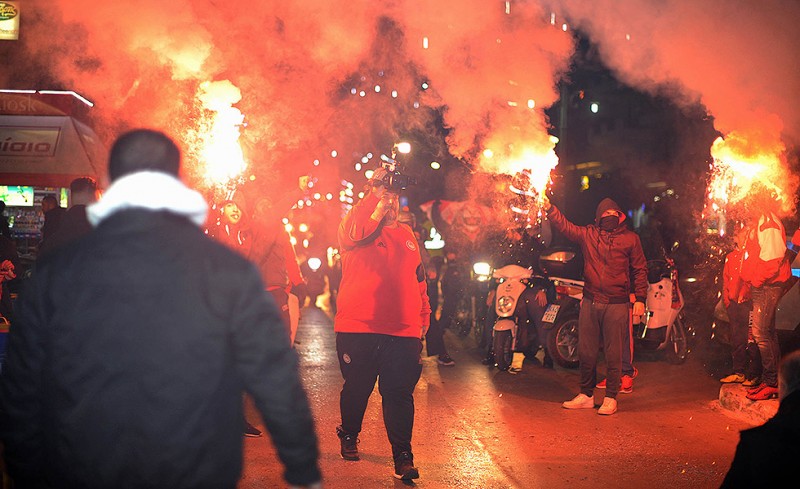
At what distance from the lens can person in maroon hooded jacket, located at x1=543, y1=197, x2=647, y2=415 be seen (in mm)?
7422

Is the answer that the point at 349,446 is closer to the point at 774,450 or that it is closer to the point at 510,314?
the point at 774,450

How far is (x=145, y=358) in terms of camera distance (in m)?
2.28

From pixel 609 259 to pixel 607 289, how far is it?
→ 0.94 feet

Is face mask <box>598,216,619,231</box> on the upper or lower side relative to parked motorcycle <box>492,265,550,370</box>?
upper

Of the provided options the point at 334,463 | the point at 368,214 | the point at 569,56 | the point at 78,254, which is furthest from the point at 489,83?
the point at 78,254

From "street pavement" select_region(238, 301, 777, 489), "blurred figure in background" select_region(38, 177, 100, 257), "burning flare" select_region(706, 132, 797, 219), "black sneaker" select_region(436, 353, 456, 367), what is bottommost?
"street pavement" select_region(238, 301, 777, 489)

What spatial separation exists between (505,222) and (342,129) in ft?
33.3

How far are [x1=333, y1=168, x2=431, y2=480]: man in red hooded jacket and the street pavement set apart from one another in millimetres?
387

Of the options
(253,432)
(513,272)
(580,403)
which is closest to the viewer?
(253,432)

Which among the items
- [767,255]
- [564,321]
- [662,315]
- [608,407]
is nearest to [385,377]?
[608,407]

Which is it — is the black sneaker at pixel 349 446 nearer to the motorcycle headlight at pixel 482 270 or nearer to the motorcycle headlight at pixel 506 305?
the motorcycle headlight at pixel 506 305

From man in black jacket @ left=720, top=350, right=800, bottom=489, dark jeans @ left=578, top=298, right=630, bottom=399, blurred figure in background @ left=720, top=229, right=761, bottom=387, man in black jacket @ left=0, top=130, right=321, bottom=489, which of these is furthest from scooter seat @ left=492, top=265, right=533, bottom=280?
man in black jacket @ left=0, top=130, right=321, bottom=489

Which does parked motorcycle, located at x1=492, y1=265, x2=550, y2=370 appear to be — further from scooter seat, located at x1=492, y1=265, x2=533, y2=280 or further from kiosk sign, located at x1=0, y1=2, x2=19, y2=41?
A: kiosk sign, located at x1=0, y1=2, x2=19, y2=41

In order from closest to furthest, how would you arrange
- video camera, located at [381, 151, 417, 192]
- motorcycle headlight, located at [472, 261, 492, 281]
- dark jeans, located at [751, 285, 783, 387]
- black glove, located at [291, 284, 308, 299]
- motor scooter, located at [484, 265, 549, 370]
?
video camera, located at [381, 151, 417, 192] → black glove, located at [291, 284, 308, 299] → dark jeans, located at [751, 285, 783, 387] → motor scooter, located at [484, 265, 549, 370] → motorcycle headlight, located at [472, 261, 492, 281]
